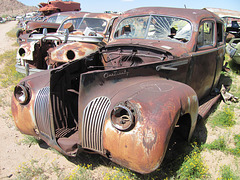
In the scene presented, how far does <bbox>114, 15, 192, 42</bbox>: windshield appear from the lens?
3.89 meters

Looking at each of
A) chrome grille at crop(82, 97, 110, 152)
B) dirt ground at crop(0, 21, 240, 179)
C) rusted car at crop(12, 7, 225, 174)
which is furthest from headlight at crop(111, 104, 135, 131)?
dirt ground at crop(0, 21, 240, 179)

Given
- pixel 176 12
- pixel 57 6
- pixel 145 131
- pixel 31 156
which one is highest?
pixel 176 12

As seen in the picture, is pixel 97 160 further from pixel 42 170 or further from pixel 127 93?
pixel 127 93

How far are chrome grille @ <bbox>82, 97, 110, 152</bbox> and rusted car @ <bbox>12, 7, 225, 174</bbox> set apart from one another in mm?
11

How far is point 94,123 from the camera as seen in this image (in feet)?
7.85

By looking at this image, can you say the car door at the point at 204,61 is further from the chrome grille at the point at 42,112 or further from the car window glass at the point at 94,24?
the car window glass at the point at 94,24

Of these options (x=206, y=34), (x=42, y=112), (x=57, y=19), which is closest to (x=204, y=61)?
(x=206, y=34)

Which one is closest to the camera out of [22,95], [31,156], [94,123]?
[94,123]

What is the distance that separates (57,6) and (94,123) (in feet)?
51.0

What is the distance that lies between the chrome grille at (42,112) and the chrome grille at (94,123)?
0.58 m

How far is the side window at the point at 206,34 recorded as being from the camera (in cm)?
394

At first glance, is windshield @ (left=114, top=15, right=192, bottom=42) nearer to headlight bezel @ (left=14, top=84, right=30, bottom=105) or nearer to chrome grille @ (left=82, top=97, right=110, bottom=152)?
chrome grille @ (left=82, top=97, right=110, bottom=152)

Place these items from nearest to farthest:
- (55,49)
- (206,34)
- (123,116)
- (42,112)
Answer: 1. (123,116)
2. (42,112)
3. (206,34)
4. (55,49)

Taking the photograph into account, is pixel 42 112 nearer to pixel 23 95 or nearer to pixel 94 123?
pixel 23 95
